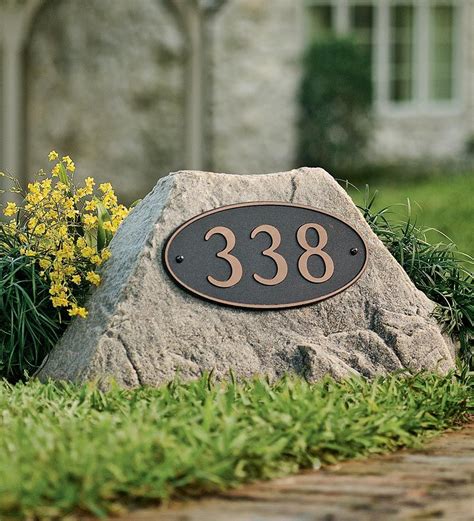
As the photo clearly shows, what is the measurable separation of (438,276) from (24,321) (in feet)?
6.48

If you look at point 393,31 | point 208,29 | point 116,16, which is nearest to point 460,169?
point 393,31

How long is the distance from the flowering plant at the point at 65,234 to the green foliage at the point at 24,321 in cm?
7

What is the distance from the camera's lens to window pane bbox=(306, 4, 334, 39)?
53.5 ft

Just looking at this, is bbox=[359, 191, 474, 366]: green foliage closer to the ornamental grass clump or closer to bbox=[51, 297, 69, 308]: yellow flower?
the ornamental grass clump

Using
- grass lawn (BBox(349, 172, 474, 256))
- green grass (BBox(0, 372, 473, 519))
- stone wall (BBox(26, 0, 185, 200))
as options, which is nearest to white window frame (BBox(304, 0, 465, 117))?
grass lawn (BBox(349, 172, 474, 256))

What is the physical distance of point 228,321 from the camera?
4898 mm

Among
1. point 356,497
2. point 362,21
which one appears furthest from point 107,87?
point 356,497

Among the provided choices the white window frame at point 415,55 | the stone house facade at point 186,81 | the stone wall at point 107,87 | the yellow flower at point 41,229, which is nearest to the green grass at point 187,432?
the yellow flower at point 41,229

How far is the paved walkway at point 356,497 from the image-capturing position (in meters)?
3.33

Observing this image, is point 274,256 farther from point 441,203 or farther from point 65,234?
point 441,203

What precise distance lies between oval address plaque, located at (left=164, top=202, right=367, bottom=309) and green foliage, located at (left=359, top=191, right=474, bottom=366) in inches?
18.3

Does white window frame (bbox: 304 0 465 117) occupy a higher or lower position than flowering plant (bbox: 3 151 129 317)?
higher

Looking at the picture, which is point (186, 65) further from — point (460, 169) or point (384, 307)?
point (384, 307)

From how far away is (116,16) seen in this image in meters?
16.0
